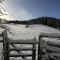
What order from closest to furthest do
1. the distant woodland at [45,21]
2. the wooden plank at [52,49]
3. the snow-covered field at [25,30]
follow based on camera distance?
the wooden plank at [52,49] < the distant woodland at [45,21] < the snow-covered field at [25,30]

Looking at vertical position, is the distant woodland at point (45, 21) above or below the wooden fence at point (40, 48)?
above

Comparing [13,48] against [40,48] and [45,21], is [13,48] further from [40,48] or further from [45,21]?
[45,21]

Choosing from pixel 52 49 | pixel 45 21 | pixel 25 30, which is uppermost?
pixel 45 21

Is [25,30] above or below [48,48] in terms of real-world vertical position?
above

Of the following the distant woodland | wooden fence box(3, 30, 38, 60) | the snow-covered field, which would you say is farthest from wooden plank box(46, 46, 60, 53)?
the snow-covered field

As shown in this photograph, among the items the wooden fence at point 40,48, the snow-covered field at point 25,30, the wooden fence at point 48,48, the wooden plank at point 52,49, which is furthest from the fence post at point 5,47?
the snow-covered field at point 25,30

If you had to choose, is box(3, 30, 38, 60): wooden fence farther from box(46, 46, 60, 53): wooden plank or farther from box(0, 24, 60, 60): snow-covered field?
box(0, 24, 60, 60): snow-covered field

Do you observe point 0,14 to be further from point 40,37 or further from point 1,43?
point 40,37

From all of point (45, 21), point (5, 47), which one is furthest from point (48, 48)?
point (45, 21)

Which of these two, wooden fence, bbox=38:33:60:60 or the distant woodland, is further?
the distant woodland

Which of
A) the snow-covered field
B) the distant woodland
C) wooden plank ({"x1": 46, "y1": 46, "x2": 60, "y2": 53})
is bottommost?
wooden plank ({"x1": 46, "y1": 46, "x2": 60, "y2": 53})

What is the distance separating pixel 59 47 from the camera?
331 centimetres

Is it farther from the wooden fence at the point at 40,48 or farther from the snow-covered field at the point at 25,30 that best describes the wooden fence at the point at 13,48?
the snow-covered field at the point at 25,30

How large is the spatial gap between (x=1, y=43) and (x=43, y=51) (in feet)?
3.11
